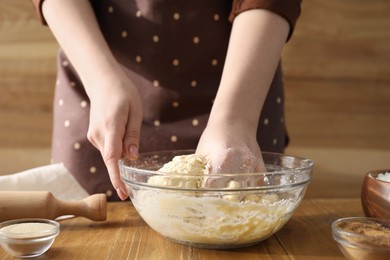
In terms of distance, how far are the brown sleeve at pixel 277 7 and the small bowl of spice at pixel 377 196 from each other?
32 centimetres

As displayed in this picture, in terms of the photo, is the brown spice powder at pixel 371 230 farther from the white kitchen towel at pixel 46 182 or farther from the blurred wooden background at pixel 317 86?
the blurred wooden background at pixel 317 86

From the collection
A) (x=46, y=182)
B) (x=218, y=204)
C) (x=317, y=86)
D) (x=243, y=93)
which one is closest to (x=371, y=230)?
(x=218, y=204)

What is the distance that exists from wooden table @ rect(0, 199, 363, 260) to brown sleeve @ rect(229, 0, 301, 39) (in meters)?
0.34

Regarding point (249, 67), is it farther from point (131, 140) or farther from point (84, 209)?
point (84, 209)

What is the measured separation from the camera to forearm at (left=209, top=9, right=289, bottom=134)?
2.55ft

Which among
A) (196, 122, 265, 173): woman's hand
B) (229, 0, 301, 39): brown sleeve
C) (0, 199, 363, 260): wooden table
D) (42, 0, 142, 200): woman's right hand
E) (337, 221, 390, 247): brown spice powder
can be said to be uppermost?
(229, 0, 301, 39): brown sleeve

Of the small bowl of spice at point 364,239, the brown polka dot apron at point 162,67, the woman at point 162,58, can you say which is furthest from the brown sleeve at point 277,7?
the small bowl of spice at point 364,239

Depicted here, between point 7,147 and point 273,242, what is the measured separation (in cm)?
129

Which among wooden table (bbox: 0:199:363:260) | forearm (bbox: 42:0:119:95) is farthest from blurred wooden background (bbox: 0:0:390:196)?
wooden table (bbox: 0:199:363:260)

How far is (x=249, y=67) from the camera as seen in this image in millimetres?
824

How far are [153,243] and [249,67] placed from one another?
0.32m

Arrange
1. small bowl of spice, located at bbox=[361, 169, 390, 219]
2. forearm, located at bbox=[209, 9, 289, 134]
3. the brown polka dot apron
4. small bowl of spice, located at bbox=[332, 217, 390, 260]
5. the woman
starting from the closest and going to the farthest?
small bowl of spice, located at bbox=[332, 217, 390, 260] < small bowl of spice, located at bbox=[361, 169, 390, 219] < forearm, located at bbox=[209, 9, 289, 134] < the woman < the brown polka dot apron

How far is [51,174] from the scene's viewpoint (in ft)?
3.02

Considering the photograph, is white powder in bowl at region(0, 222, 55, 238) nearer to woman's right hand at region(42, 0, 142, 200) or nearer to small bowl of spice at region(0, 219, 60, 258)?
small bowl of spice at region(0, 219, 60, 258)
